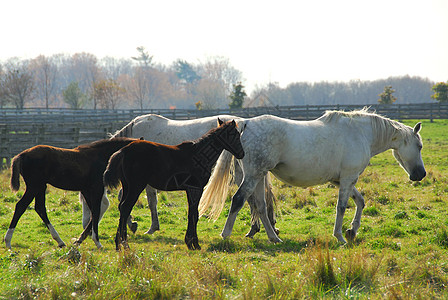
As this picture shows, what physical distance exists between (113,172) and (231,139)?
1.79 meters

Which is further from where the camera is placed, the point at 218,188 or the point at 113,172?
the point at 218,188

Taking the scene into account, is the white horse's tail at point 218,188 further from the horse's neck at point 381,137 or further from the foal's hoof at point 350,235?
the horse's neck at point 381,137

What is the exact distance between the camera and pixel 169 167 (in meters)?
6.20

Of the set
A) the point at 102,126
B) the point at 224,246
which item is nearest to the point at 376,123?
the point at 224,246

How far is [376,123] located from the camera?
7.59 metres

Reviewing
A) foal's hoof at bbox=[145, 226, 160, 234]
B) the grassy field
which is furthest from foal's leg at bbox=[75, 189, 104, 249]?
foal's hoof at bbox=[145, 226, 160, 234]

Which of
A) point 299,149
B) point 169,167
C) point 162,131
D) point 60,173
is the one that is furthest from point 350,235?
point 60,173

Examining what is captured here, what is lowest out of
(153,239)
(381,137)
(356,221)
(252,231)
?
(153,239)

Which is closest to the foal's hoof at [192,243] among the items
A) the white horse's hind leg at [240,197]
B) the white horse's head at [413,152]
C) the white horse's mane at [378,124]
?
the white horse's hind leg at [240,197]

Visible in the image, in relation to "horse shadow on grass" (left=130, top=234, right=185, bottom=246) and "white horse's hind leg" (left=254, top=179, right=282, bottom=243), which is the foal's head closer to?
"white horse's hind leg" (left=254, top=179, right=282, bottom=243)

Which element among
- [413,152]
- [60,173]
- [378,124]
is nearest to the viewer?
[60,173]

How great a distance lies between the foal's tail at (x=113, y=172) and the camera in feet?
19.0

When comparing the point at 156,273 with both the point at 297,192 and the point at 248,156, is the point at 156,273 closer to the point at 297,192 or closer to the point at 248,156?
the point at 248,156

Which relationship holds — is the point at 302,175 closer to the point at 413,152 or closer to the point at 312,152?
the point at 312,152
